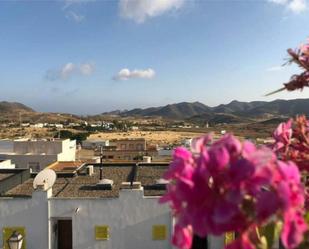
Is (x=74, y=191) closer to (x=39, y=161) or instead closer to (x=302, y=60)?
(x=302, y=60)

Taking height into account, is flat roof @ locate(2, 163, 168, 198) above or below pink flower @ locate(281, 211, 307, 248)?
below

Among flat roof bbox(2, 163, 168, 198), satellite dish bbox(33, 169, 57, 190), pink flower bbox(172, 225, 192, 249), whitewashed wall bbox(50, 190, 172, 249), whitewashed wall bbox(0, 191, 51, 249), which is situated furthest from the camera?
flat roof bbox(2, 163, 168, 198)

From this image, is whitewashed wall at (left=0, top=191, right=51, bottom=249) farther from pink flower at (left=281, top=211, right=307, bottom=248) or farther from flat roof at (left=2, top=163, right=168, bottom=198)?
pink flower at (left=281, top=211, right=307, bottom=248)

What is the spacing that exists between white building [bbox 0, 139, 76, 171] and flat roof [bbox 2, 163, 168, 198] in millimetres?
14959

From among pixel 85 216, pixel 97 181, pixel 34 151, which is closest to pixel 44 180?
pixel 85 216

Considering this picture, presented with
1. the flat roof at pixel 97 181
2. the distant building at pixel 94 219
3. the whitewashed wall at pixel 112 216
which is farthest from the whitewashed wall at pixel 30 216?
the flat roof at pixel 97 181

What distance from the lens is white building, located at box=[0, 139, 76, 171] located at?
42.8 m

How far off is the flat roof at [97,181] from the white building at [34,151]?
14959 mm

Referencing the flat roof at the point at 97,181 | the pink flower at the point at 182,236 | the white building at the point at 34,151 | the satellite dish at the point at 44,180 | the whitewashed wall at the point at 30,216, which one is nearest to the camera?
the pink flower at the point at 182,236

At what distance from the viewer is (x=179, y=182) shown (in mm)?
1836

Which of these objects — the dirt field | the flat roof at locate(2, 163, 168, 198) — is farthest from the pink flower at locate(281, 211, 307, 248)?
the dirt field

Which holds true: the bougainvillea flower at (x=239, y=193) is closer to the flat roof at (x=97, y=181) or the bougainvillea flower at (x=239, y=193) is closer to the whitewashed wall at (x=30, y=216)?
the whitewashed wall at (x=30, y=216)

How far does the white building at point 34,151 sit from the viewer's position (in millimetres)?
42750

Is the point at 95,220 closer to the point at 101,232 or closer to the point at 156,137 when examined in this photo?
the point at 101,232
